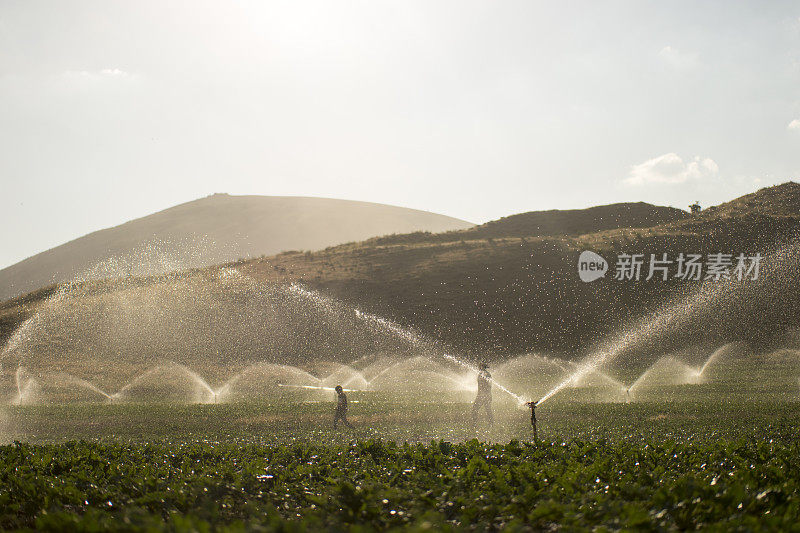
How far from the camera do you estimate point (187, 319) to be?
194 feet

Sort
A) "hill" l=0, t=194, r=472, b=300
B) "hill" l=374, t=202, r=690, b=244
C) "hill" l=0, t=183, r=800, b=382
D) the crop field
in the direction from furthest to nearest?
"hill" l=0, t=194, r=472, b=300
"hill" l=374, t=202, r=690, b=244
"hill" l=0, t=183, r=800, b=382
the crop field

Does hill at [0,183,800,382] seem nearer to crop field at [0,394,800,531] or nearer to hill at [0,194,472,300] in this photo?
crop field at [0,394,800,531]

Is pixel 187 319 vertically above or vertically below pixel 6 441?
above

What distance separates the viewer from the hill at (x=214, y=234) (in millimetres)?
133625

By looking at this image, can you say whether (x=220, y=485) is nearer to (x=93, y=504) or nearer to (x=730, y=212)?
(x=93, y=504)

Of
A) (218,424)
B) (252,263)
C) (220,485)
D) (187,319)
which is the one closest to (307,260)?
(252,263)

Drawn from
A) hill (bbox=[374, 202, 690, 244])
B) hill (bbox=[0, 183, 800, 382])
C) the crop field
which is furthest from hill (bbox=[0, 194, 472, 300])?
the crop field

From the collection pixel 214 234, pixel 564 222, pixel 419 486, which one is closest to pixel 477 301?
pixel 564 222

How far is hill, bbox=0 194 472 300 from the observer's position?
13362 cm

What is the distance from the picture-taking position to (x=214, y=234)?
151875mm

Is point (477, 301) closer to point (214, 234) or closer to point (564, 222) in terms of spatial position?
point (564, 222)

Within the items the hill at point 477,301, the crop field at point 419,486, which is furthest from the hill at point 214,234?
the crop field at point 419,486

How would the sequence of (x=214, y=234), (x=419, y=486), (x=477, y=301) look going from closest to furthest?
(x=419, y=486)
(x=477, y=301)
(x=214, y=234)

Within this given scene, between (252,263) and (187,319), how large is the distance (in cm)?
1852
